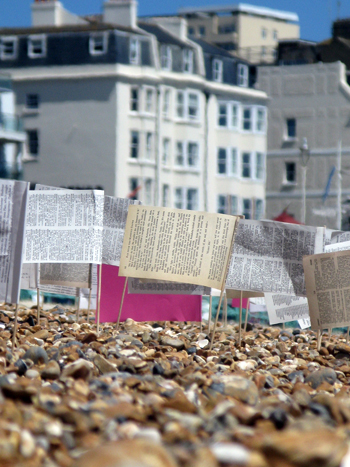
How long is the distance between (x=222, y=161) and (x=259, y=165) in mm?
3016

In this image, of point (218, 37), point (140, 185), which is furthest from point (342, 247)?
point (218, 37)

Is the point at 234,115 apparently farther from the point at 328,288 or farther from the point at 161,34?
the point at 328,288

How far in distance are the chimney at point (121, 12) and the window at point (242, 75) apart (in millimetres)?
8392

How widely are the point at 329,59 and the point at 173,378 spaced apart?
177ft

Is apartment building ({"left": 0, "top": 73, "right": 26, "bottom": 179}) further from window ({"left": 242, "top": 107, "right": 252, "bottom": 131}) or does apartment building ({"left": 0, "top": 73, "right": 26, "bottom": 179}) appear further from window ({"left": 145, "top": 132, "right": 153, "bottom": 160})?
window ({"left": 242, "top": 107, "right": 252, "bottom": 131})

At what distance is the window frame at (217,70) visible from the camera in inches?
2030

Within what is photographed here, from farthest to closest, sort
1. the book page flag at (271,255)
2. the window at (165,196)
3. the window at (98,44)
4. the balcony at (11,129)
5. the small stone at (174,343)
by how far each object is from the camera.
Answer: the window at (165,196), the window at (98,44), the balcony at (11,129), the book page flag at (271,255), the small stone at (174,343)

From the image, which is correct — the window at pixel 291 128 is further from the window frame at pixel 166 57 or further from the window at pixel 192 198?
the window frame at pixel 166 57

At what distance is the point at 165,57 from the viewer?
1897 inches

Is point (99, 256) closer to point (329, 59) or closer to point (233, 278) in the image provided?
point (233, 278)

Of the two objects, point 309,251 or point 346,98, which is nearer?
point 309,251

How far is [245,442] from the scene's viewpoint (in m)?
3.46

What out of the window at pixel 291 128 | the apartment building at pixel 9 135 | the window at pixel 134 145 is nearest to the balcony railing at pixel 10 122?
the apartment building at pixel 9 135

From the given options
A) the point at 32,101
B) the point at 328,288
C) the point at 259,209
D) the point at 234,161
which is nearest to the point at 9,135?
the point at 32,101
